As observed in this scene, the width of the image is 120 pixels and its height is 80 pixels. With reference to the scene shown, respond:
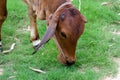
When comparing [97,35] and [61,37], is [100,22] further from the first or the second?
[61,37]

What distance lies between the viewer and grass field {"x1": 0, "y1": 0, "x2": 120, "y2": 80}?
4402mm

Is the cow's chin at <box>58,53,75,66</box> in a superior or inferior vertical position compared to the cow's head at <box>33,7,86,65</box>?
inferior

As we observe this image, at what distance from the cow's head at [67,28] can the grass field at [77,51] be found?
0.40 m

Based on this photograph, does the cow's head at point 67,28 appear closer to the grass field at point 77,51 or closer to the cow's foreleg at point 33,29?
the grass field at point 77,51

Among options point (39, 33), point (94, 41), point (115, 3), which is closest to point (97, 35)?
point (94, 41)

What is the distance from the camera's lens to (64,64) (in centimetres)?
443

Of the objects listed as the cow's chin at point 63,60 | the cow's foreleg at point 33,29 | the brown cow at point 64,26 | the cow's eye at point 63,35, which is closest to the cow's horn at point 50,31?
the brown cow at point 64,26

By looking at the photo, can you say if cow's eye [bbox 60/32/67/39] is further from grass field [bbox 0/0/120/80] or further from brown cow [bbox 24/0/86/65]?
grass field [bbox 0/0/120/80]

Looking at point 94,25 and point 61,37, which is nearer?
point 61,37

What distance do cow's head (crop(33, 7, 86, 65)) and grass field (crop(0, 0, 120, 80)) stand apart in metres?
0.40

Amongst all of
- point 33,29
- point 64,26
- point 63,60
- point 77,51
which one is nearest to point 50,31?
point 64,26

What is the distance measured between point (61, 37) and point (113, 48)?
4.07 ft

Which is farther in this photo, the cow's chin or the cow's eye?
the cow's chin

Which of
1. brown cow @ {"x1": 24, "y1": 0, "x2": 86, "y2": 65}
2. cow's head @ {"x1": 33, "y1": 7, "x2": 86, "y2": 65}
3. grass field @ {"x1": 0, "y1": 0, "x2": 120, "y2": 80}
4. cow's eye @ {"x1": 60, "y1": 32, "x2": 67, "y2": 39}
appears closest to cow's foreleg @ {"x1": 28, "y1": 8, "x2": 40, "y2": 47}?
grass field @ {"x1": 0, "y1": 0, "x2": 120, "y2": 80}
